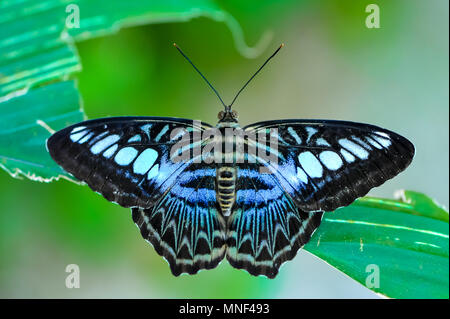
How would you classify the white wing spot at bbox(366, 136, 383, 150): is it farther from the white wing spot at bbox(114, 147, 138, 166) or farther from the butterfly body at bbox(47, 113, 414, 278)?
the white wing spot at bbox(114, 147, 138, 166)

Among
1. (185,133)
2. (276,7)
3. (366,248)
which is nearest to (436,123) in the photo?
(276,7)

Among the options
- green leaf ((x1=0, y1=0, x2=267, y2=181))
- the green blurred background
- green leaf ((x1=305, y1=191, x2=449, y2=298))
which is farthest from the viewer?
the green blurred background

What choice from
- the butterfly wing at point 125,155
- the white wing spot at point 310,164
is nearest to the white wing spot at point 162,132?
the butterfly wing at point 125,155

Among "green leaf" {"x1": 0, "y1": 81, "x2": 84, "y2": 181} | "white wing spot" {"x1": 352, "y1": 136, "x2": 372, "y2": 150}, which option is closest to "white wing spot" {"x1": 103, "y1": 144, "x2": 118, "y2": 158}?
"green leaf" {"x1": 0, "y1": 81, "x2": 84, "y2": 181}

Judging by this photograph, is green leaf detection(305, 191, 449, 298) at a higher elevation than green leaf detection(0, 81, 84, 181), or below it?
below

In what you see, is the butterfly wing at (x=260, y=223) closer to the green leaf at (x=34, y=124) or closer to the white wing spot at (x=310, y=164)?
the white wing spot at (x=310, y=164)

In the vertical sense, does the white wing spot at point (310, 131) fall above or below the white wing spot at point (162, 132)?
below

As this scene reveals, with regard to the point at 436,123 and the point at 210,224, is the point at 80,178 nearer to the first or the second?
the point at 210,224
